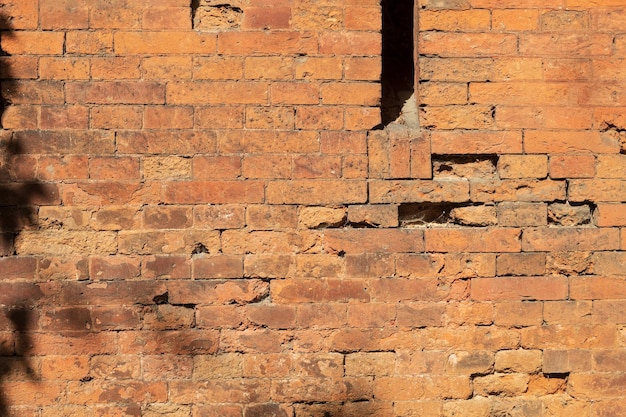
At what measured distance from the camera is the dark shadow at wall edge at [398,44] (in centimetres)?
295

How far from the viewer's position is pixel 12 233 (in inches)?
104

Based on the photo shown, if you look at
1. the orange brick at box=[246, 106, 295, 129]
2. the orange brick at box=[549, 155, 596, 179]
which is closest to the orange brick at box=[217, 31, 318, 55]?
the orange brick at box=[246, 106, 295, 129]

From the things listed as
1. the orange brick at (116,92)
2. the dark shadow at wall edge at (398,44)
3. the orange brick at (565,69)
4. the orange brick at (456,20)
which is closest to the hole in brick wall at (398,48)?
the dark shadow at wall edge at (398,44)

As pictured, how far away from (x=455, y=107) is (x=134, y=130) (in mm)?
1375

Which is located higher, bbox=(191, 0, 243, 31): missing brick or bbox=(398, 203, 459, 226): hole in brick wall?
bbox=(191, 0, 243, 31): missing brick

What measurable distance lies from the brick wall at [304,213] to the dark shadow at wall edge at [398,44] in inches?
10.4

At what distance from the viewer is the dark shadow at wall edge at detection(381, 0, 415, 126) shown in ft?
9.69

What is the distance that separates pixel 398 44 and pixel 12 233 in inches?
75.4

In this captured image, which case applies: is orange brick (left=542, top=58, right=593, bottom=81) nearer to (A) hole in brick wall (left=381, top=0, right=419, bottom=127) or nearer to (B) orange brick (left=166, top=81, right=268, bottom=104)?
(A) hole in brick wall (left=381, top=0, right=419, bottom=127)

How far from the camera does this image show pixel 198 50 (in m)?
2.67

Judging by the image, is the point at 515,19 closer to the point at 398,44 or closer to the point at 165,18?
the point at 398,44

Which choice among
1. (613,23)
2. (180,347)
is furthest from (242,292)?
(613,23)

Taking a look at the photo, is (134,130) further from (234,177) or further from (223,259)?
(223,259)

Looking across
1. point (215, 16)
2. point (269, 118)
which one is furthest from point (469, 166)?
point (215, 16)
